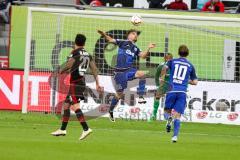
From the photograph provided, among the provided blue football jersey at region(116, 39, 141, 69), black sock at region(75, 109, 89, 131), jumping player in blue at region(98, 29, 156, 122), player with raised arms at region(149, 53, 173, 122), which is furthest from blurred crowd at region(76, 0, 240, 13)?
black sock at region(75, 109, 89, 131)

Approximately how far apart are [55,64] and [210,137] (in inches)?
270

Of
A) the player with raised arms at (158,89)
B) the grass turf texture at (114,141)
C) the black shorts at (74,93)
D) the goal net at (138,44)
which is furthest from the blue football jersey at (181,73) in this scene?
the goal net at (138,44)

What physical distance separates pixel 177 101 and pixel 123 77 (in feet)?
17.2

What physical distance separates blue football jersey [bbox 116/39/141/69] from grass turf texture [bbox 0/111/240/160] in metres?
1.69

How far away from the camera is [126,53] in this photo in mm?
24531

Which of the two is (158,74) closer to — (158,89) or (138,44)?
(158,89)

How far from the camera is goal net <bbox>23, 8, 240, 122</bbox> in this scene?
84.9ft

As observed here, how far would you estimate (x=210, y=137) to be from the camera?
20828mm

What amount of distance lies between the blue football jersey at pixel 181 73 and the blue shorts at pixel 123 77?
4.86 metres

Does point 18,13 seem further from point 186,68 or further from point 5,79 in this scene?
point 186,68

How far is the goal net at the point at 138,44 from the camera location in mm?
25875

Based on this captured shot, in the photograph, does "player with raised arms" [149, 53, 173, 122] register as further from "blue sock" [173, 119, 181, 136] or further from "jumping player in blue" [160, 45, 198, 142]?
"blue sock" [173, 119, 181, 136]

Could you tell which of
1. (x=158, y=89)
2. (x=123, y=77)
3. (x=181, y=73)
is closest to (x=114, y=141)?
(x=181, y=73)

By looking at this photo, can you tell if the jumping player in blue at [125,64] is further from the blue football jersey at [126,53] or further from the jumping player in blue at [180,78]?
the jumping player in blue at [180,78]
